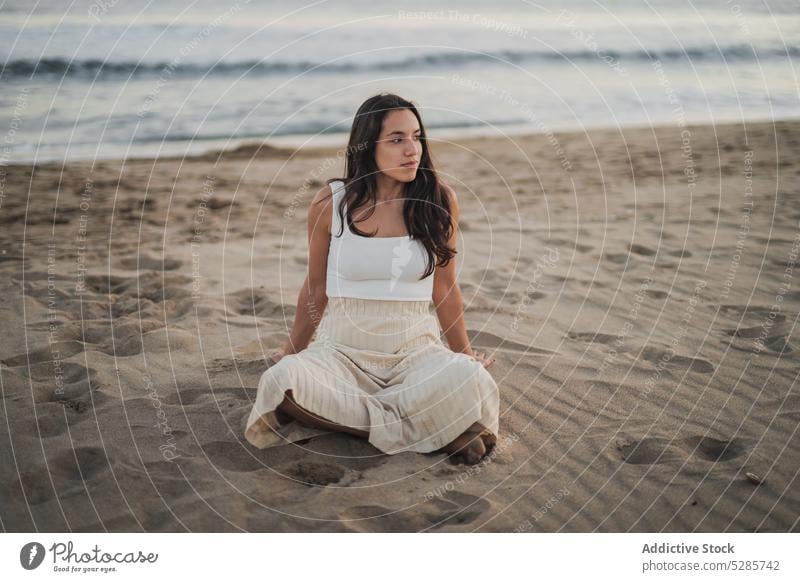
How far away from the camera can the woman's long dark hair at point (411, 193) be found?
3885mm

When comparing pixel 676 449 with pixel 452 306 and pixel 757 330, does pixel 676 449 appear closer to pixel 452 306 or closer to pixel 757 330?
pixel 452 306

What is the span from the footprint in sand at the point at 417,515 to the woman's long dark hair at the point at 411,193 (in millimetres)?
1123

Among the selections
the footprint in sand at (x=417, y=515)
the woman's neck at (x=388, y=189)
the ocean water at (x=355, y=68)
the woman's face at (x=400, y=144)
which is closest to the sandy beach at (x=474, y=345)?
A: the footprint in sand at (x=417, y=515)

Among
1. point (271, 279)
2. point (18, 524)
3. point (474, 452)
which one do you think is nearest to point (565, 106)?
point (271, 279)

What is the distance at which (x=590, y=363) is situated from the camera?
15.3ft

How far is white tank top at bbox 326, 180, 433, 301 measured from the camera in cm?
390

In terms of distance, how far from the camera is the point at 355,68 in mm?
13148

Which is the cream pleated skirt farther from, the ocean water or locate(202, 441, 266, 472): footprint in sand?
the ocean water

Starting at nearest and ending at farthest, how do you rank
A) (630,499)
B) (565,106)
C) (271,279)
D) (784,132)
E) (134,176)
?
1. (630,499)
2. (271,279)
3. (134,176)
4. (784,132)
5. (565,106)

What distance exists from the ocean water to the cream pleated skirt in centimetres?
653

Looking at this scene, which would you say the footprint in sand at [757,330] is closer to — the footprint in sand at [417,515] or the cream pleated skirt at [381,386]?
the cream pleated skirt at [381,386]
